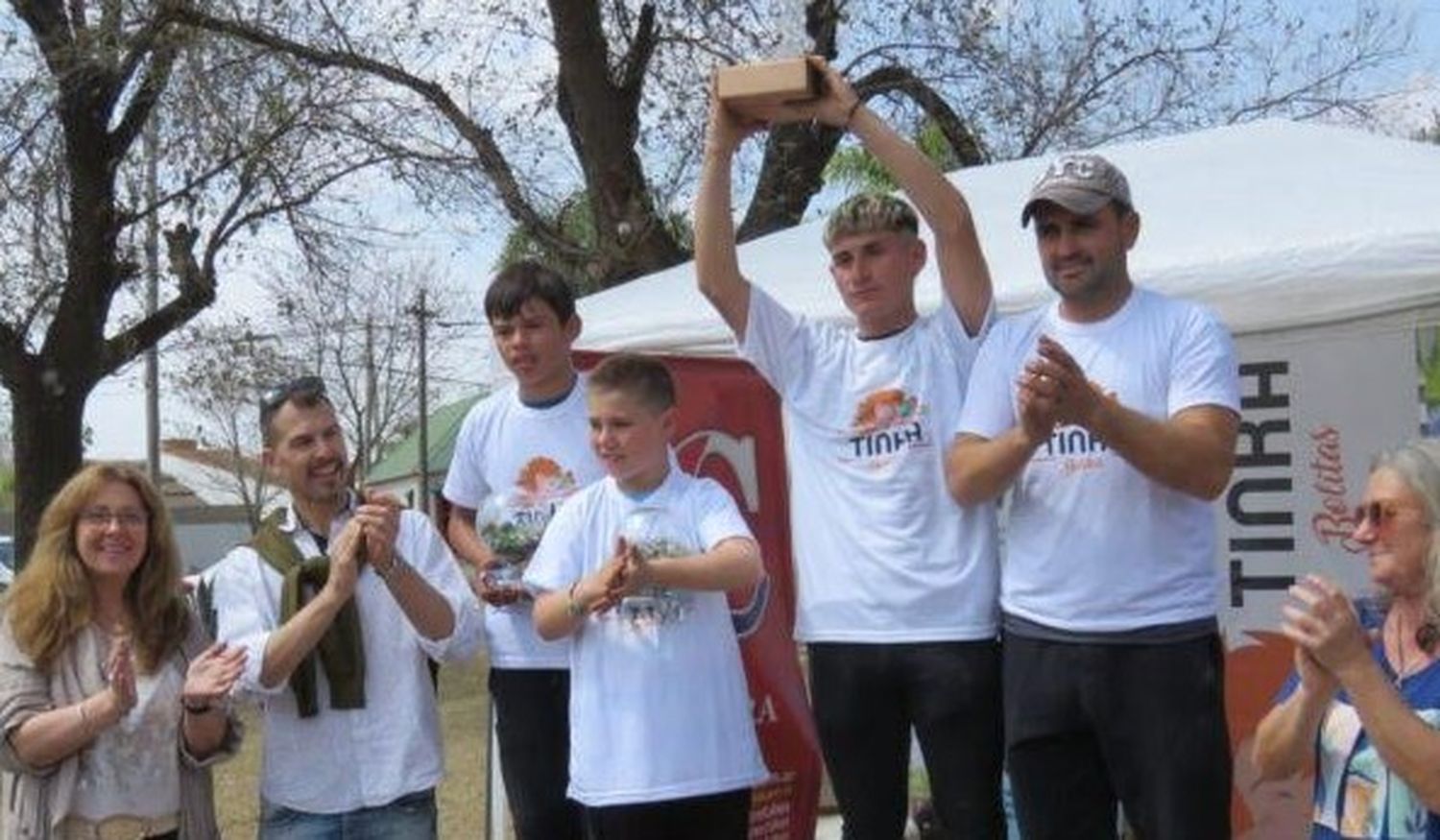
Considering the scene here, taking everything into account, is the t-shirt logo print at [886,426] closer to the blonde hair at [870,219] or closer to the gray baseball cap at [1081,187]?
the blonde hair at [870,219]

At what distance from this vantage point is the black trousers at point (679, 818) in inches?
139

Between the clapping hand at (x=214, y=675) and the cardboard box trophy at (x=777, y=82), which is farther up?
the cardboard box trophy at (x=777, y=82)

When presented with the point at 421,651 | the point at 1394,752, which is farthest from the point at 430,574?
the point at 1394,752

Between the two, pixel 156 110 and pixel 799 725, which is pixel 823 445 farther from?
pixel 156 110

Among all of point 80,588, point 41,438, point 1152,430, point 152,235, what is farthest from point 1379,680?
point 41,438

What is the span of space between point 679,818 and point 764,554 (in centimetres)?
164

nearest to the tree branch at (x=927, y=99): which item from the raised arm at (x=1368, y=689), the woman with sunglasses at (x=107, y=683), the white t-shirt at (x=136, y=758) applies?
the woman with sunglasses at (x=107, y=683)

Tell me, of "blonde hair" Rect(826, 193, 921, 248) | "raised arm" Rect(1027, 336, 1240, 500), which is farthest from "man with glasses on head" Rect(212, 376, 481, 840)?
"raised arm" Rect(1027, 336, 1240, 500)

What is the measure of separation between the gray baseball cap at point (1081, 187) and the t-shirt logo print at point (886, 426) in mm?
488

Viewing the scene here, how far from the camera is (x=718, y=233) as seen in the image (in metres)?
3.81

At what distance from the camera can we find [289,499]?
3738 millimetres

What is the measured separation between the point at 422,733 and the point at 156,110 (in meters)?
10.3

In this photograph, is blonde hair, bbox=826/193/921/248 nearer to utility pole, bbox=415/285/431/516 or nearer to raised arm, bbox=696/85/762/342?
raised arm, bbox=696/85/762/342

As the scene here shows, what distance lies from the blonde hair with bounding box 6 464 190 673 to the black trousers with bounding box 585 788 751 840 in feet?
3.20
